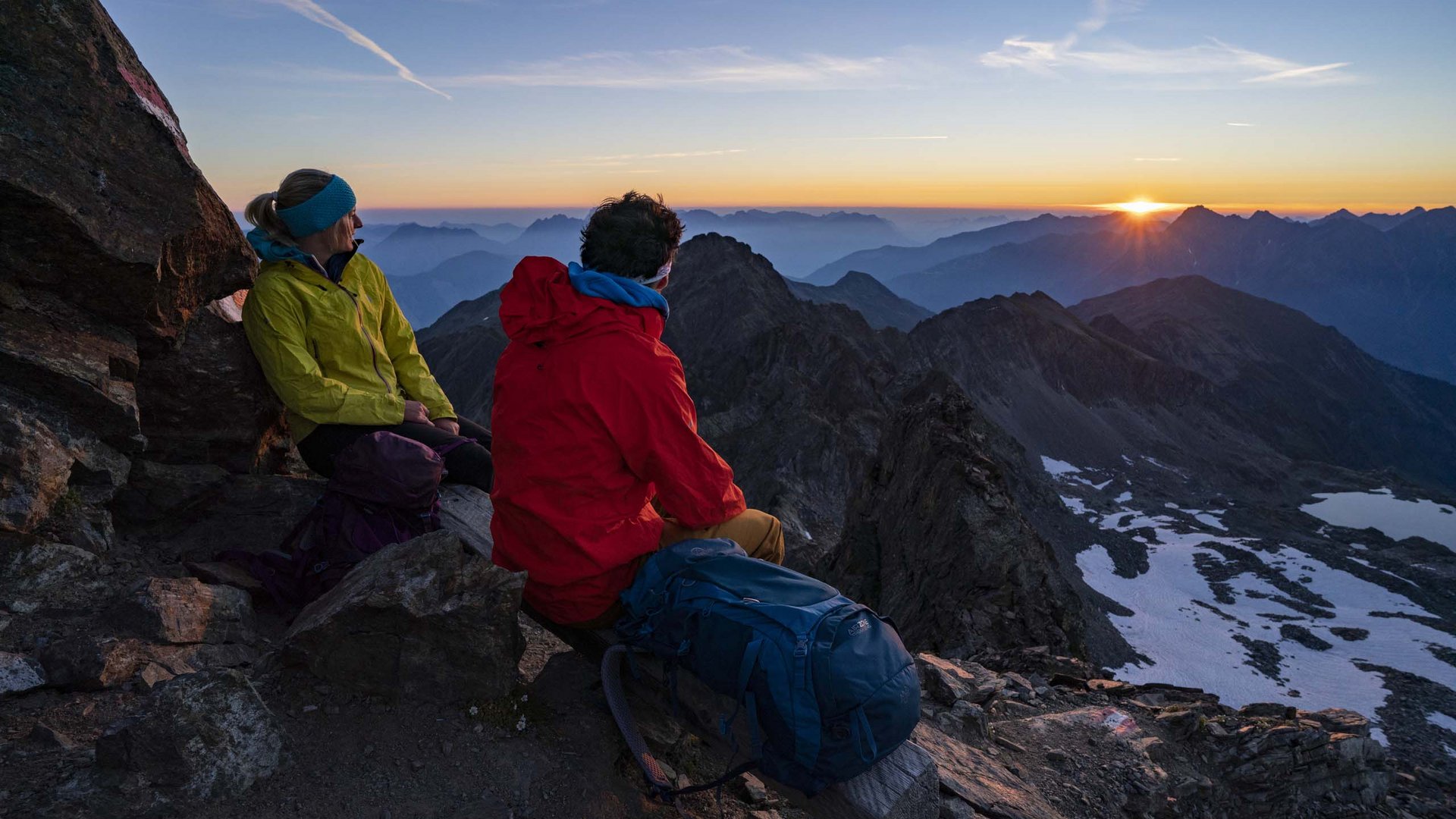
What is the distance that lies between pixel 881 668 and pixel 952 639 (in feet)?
49.6

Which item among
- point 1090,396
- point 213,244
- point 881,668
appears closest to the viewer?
point 881,668

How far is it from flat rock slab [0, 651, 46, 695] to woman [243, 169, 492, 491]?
8.24 feet

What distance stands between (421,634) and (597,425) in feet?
5.53

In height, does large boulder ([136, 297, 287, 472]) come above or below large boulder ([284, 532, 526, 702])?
above

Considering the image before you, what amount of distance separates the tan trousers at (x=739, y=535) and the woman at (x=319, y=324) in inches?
122

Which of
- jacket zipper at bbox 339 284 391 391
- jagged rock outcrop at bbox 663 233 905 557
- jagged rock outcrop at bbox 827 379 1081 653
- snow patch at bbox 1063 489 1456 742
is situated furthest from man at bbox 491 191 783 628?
snow patch at bbox 1063 489 1456 742

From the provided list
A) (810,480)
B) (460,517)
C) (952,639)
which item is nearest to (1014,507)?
(952,639)

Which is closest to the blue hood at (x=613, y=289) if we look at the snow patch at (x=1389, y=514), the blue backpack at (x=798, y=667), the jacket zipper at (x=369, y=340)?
the blue backpack at (x=798, y=667)

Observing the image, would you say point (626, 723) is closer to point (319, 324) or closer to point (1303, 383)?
point (319, 324)

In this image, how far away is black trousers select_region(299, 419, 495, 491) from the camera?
644cm

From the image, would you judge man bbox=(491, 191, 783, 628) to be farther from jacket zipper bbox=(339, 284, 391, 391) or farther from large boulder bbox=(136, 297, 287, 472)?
large boulder bbox=(136, 297, 287, 472)

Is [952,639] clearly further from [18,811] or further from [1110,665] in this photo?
[1110,665]

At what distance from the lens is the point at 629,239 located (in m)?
4.57

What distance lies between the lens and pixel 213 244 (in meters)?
6.39
